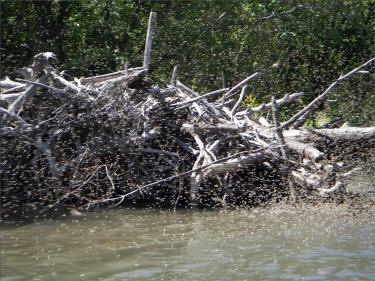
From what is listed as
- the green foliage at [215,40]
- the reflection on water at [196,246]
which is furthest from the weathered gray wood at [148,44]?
the green foliage at [215,40]

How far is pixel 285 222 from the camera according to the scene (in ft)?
23.0

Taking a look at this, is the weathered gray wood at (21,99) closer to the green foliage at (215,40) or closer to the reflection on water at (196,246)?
the reflection on water at (196,246)

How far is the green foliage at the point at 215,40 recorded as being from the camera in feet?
42.2

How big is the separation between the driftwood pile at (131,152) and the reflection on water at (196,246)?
46 cm

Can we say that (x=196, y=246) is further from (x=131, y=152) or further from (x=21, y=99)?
(x=21, y=99)

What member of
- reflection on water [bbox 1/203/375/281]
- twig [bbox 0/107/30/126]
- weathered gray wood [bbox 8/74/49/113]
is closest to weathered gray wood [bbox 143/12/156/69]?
weathered gray wood [bbox 8/74/49/113]

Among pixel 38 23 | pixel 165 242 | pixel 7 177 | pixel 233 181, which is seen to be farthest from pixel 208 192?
pixel 38 23

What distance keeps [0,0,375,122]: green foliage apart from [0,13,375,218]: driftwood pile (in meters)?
4.35

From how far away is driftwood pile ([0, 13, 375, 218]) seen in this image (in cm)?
760

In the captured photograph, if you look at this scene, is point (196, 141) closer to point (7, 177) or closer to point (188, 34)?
point (7, 177)

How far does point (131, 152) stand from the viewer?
799 cm

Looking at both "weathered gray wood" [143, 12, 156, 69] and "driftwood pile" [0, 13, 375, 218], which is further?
"weathered gray wood" [143, 12, 156, 69]

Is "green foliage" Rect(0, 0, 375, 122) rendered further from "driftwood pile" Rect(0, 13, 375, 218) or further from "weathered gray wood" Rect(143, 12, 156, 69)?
"driftwood pile" Rect(0, 13, 375, 218)

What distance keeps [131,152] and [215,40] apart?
21.3 feet
